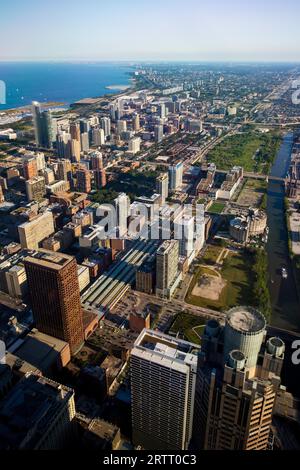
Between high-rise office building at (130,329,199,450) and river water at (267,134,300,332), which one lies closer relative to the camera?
high-rise office building at (130,329,199,450)

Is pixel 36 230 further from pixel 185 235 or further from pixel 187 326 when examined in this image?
pixel 187 326

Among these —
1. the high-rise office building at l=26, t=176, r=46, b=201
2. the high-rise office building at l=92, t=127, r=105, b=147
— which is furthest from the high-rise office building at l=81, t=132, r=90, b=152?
the high-rise office building at l=26, t=176, r=46, b=201

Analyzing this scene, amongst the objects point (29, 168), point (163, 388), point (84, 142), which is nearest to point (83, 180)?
point (29, 168)

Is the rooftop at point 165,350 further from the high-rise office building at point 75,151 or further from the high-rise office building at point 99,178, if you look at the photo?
the high-rise office building at point 75,151

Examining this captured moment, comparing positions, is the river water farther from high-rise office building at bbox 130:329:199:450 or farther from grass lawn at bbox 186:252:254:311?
high-rise office building at bbox 130:329:199:450

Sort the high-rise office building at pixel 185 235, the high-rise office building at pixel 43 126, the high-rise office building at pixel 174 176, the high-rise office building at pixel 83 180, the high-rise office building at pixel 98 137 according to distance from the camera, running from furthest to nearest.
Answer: the high-rise office building at pixel 98 137 → the high-rise office building at pixel 43 126 → the high-rise office building at pixel 174 176 → the high-rise office building at pixel 83 180 → the high-rise office building at pixel 185 235

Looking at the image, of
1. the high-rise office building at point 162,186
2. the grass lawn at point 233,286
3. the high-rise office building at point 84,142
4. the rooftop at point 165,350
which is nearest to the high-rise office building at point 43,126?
the high-rise office building at point 84,142
